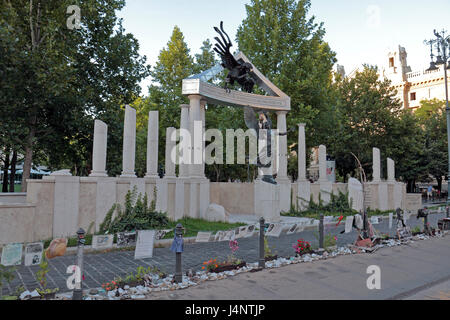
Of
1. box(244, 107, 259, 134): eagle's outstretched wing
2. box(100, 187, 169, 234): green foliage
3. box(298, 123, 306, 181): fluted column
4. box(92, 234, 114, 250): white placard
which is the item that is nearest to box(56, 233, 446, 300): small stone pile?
box(92, 234, 114, 250): white placard

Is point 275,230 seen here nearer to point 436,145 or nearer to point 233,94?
point 233,94

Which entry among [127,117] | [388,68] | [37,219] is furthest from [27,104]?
[388,68]

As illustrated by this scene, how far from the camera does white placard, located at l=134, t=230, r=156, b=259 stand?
7.43 m

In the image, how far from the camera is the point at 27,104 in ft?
63.6

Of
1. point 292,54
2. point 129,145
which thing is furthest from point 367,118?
point 129,145

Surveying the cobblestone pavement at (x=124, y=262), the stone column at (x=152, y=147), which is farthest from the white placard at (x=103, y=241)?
the stone column at (x=152, y=147)

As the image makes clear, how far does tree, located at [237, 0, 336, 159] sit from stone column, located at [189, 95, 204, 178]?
9651 millimetres

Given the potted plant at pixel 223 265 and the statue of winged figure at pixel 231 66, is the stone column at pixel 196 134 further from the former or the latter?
the potted plant at pixel 223 265

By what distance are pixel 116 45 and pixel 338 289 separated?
21.5m

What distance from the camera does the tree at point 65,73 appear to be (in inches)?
694

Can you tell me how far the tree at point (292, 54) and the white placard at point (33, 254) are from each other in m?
21.0

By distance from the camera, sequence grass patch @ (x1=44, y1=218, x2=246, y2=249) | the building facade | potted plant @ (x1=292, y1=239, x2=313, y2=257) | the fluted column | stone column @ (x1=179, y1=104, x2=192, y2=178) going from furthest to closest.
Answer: the building facade
the fluted column
stone column @ (x1=179, y1=104, x2=192, y2=178)
grass patch @ (x1=44, y1=218, x2=246, y2=249)
potted plant @ (x1=292, y1=239, x2=313, y2=257)

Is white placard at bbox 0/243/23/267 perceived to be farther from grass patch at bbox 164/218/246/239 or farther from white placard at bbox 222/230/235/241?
grass patch at bbox 164/218/246/239

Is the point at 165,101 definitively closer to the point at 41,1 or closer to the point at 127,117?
the point at 41,1
